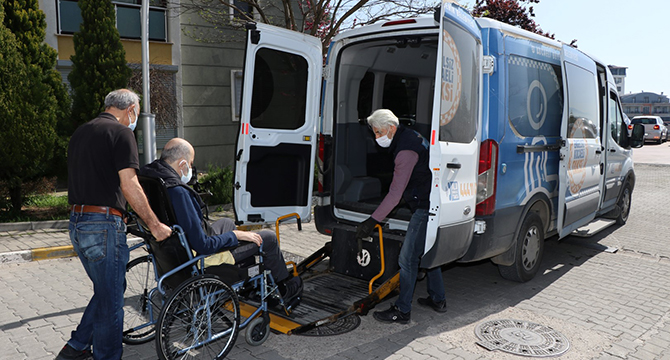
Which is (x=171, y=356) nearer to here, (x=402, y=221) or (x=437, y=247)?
(x=437, y=247)

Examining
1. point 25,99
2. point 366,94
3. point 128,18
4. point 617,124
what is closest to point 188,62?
point 128,18

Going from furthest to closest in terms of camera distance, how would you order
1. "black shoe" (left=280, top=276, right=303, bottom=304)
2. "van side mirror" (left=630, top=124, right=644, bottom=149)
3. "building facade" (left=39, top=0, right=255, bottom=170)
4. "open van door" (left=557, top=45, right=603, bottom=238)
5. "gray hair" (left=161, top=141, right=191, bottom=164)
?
"building facade" (left=39, top=0, right=255, bottom=170), "van side mirror" (left=630, top=124, right=644, bottom=149), "open van door" (left=557, top=45, right=603, bottom=238), "black shoe" (left=280, top=276, right=303, bottom=304), "gray hair" (left=161, top=141, right=191, bottom=164)

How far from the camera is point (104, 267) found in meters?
3.35

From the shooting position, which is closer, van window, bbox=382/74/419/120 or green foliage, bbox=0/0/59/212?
van window, bbox=382/74/419/120

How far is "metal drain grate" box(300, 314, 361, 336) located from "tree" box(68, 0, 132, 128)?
20.8ft

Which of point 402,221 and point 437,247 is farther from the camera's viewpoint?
point 402,221

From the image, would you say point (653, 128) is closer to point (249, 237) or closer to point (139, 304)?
point (249, 237)

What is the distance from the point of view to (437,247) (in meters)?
4.14

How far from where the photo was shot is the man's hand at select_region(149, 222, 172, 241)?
3.48 metres

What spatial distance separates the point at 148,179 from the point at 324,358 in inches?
69.2

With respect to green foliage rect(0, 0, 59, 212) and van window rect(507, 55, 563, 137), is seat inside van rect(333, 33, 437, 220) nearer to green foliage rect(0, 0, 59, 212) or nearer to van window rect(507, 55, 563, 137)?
van window rect(507, 55, 563, 137)

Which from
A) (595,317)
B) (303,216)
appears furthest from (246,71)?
(595,317)

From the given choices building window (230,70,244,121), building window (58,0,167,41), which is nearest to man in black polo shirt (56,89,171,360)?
building window (58,0,167,41)

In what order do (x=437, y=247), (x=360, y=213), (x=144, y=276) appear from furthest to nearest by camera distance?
(x=360, y=213) → (x=144, y=276) → (x=437, y=247)
